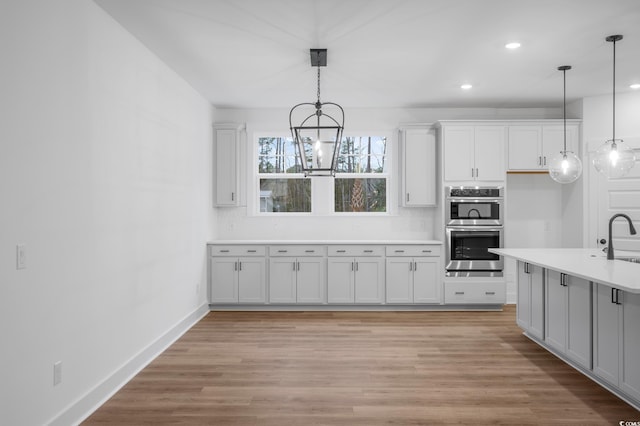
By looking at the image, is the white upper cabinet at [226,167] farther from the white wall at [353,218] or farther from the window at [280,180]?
the window at [280,180]

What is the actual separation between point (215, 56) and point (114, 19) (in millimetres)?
993

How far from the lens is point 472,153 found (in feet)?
19.0

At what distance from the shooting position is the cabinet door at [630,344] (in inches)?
108

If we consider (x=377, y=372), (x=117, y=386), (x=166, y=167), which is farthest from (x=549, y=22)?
(x=117, y=386)

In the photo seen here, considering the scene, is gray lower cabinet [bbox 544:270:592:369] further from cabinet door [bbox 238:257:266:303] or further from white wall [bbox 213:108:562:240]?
cabinet door [bbox 238:257:266:303]

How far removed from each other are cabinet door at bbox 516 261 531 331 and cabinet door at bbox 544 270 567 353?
1.15 ft

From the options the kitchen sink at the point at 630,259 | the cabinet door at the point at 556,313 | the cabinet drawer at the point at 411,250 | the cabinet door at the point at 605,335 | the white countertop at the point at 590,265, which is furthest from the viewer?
the cabinet drawer at the point at 411,250

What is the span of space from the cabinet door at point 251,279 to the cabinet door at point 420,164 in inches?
90.5

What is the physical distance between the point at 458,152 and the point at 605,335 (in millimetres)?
3195

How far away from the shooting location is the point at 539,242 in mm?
6188

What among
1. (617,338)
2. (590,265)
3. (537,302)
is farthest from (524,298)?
(617,338)

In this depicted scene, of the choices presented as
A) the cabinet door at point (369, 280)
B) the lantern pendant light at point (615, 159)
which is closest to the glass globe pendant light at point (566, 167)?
the lantern pendant light at point (615, 159)

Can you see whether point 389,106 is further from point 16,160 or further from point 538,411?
point 16,160

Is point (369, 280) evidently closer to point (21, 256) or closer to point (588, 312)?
point (588, 312)
